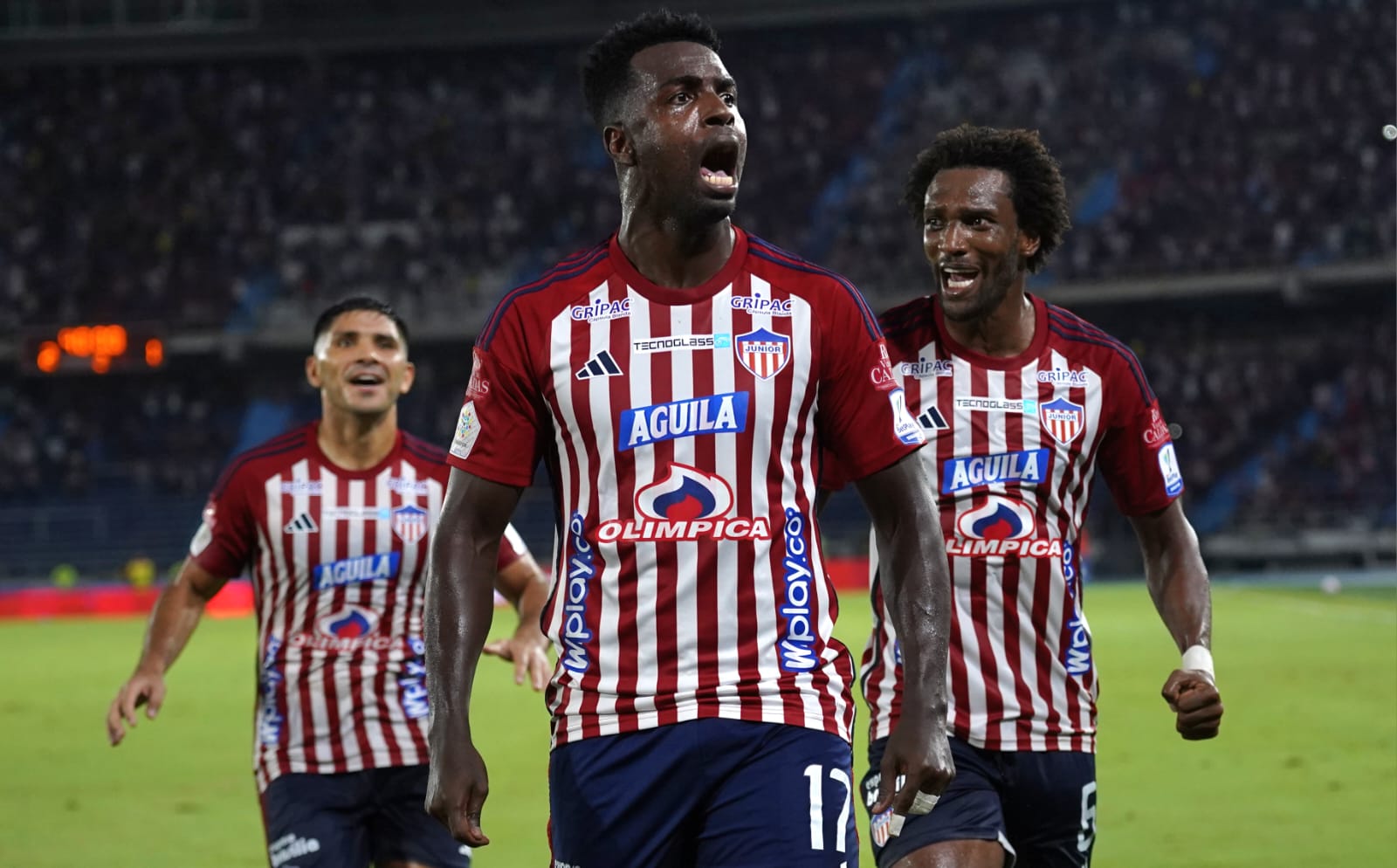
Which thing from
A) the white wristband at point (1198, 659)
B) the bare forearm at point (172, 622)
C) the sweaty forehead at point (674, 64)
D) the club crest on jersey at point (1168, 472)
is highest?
the sweaty forehead at point (674, 64)

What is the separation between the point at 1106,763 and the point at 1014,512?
6.83 m

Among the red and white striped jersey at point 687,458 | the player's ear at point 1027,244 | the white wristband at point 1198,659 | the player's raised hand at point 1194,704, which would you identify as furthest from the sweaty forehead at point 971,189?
the red and white striped jersey at point 687,458

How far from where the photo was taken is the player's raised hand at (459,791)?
10.5 feet

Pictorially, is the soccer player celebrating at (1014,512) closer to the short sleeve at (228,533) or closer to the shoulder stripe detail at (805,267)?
the shoulder stripe detail at (805,267)

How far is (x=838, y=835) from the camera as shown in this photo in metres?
3.24

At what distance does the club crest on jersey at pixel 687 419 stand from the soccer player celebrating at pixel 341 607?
6.73 feet

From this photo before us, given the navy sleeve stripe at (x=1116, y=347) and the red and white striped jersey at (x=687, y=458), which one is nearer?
the red and white striped jersey at (x=687, y=458)

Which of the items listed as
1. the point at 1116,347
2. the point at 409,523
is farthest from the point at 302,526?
the point at 1116,347

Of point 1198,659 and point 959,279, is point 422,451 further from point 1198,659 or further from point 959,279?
point 1198,659

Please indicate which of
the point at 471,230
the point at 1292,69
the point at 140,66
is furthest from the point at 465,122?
the point at 1292,69

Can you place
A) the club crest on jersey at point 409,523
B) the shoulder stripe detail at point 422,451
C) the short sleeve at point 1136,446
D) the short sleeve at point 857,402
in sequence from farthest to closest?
1. the shoulder stripe detail at point 422,451
2. the club crest on jersey at point 409,523
3. the short sleeve at point 1136,446
4. the short sleeve at point 857,402

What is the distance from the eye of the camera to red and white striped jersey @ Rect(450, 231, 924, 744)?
10.8 feet

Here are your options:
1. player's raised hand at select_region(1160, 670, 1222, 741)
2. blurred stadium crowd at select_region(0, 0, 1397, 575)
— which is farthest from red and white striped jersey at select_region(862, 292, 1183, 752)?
blurred stadium crowd at select_region(0, 0, 1397, 575)

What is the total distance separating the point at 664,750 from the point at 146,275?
3535cm
